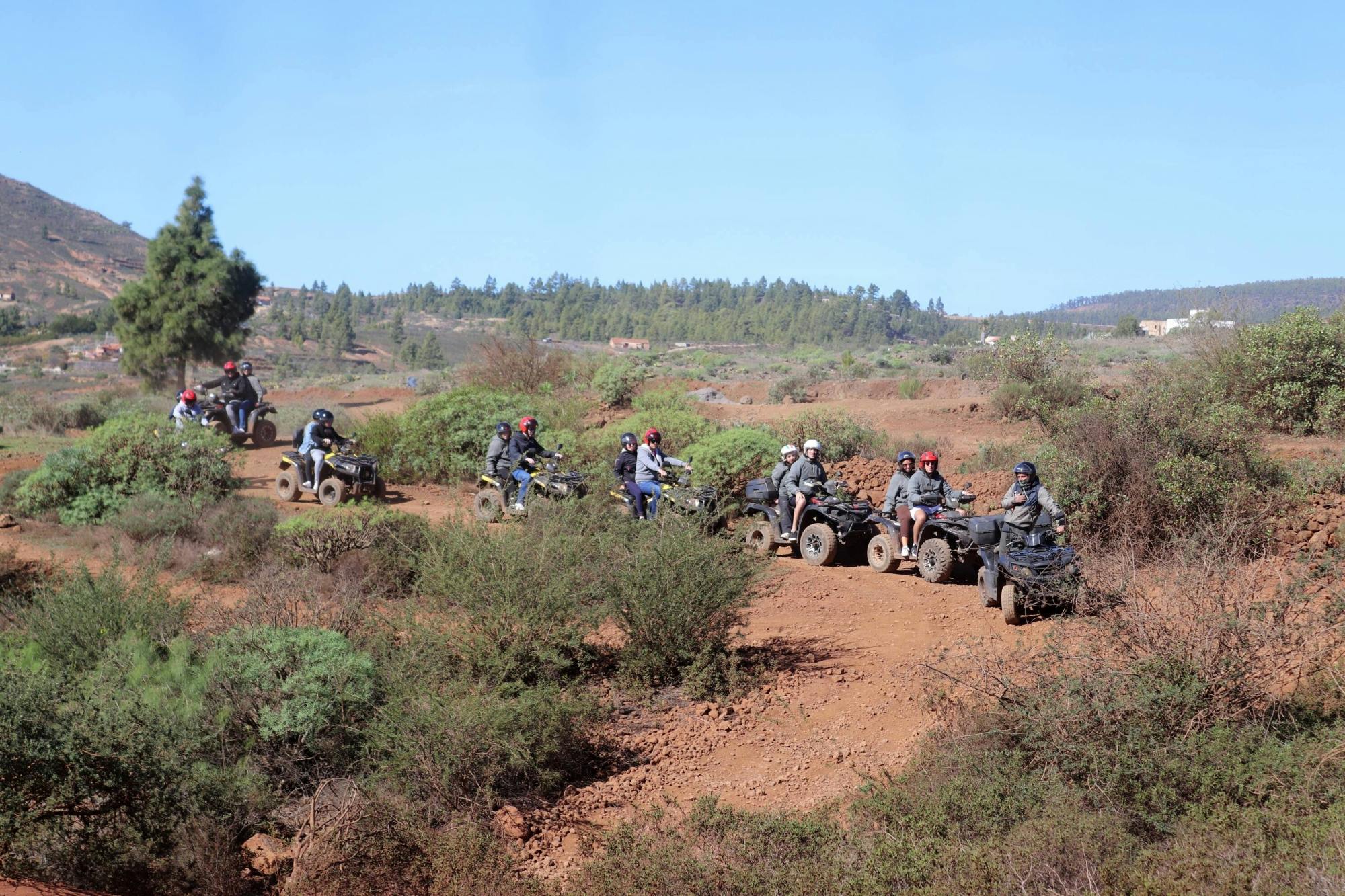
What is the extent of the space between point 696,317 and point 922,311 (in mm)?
34858

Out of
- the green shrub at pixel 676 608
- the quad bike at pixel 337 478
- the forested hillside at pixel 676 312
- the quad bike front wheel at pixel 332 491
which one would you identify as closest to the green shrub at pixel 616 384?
the quad bike at pixel 337 478

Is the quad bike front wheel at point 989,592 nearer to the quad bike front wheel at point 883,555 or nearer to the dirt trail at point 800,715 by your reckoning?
the dirt trail at point 800,715

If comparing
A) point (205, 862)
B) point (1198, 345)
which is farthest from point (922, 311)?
point (205, 862)

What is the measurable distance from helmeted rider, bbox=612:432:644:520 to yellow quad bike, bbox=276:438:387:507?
4357 mm

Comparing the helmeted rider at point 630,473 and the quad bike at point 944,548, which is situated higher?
the helmeted rider at point 630,473

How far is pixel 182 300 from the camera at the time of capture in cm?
3403

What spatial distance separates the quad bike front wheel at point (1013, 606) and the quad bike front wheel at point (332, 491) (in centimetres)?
976

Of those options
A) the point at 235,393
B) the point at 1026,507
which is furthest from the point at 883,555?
the point at 235,393

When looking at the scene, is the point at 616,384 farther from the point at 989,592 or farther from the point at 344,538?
the point at 989,592

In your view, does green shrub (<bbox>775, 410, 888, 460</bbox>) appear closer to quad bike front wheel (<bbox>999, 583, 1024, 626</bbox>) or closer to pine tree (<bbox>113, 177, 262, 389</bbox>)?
quad bike front wheel (<bbox>999, 583, 1024, 626</bbox>)

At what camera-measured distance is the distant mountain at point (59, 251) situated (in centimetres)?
9325

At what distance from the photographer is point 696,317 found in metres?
98.0

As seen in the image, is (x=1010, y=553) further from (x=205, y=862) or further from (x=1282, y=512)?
(x=205, y=862)

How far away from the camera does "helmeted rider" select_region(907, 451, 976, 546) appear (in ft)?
38.5
